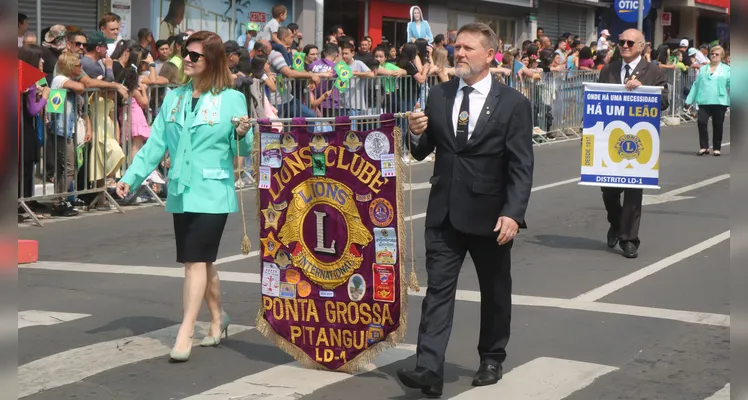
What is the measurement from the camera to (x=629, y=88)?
10.6 metres

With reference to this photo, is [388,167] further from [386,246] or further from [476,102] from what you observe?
→ [476,102]

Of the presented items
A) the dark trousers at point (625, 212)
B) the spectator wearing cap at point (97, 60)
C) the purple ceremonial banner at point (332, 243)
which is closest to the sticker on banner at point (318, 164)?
the purple ceremonial banner at point (332, 243)

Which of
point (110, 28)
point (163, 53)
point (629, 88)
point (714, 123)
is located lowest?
point (714, 123)

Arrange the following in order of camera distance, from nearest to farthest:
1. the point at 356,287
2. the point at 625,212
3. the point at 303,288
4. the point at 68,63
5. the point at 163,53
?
the point at 356,287 → the point at 303,288 → the point at 625,212 → the point at 68,63 → the point at 163,53

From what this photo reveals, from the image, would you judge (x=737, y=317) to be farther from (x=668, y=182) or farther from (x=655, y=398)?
(x=668, y=182)

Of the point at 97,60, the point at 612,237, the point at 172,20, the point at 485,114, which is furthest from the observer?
the point at 172,20

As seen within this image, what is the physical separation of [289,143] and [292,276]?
76 centimetres

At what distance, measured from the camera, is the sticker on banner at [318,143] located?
6.16 metres

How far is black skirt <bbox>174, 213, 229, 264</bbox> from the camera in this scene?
6367 mm

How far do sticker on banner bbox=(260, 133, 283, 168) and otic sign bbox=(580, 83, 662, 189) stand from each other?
5131 millimetres

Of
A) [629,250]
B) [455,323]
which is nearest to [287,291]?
[455,323]

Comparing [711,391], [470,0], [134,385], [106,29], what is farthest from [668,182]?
[470,0]

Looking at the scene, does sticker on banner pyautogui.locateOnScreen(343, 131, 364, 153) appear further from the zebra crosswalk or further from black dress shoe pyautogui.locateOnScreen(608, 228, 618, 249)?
black dress shoe pyautogui.locateOnScreen(608, 228, 618, 249)

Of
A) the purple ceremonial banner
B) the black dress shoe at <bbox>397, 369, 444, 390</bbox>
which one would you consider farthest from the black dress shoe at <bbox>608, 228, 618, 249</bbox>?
the black dress shoe at <bbox>397, 369, 444, 390</bbox>
